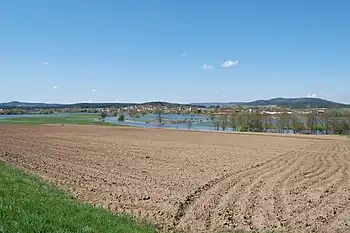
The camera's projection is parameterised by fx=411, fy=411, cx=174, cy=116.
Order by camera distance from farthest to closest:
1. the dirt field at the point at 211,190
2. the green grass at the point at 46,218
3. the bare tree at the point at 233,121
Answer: the bare tree at the point at 233,121 → the dirt field at the point at 211,190 → the green grass at the point at 46,218

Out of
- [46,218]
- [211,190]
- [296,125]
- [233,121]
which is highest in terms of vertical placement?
[46,218]

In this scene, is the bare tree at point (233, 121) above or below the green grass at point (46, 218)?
below

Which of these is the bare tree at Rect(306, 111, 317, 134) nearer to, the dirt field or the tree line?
the tree line

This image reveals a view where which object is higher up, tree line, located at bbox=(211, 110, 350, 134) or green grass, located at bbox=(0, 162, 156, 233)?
green grass, located at bbox=(0, 162, 156, 233)

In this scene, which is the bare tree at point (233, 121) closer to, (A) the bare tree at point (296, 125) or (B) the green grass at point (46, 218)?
(A) the bare tree at point (296, 125)

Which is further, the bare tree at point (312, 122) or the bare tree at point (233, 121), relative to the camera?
the bare tree at point (233, 121)

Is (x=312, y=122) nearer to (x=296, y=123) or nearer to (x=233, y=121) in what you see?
(x=296, y=123)

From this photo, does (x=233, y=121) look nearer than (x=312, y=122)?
No

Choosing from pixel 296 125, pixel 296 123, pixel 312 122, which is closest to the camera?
pixel 312 122

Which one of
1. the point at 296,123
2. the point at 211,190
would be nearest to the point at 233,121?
the point at 296,123

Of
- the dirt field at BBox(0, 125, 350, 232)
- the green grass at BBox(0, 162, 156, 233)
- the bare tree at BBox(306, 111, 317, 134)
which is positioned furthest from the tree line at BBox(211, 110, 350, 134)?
the green grass at BBox(0, 162, 156, 233)

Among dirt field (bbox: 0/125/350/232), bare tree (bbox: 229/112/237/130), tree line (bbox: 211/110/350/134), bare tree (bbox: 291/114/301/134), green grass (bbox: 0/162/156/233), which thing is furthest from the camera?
bare tree (bbox: 229/112/237/130)

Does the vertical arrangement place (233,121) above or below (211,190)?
below

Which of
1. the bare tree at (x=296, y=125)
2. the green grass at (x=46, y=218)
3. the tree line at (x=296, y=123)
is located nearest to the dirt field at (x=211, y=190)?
the green grass at (x=46, y=218)
